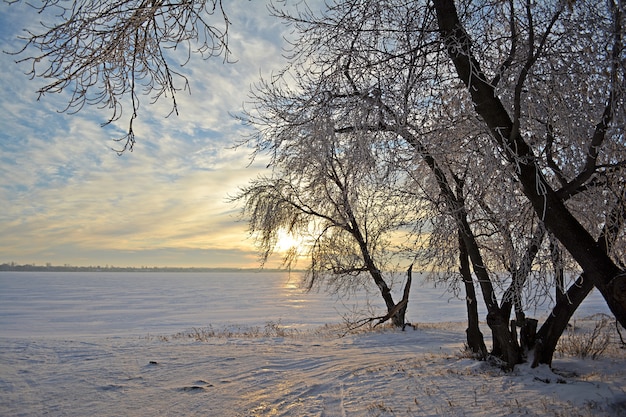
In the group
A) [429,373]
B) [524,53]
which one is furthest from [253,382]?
[524,53]

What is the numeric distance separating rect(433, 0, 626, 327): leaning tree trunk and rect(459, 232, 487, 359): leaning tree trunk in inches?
155

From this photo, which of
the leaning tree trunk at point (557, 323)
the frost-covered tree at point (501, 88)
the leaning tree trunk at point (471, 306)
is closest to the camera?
the frost-covered tree at point (501, 88)

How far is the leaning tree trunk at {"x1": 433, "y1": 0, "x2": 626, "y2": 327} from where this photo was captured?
4285mm

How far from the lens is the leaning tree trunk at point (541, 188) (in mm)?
4285

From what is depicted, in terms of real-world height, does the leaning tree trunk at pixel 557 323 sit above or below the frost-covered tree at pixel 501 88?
below

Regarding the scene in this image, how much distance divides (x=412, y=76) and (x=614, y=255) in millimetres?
4252

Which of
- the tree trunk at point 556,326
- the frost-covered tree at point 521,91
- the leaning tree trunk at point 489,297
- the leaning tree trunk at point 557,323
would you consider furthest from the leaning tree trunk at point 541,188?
the tree trunk at point 556,326

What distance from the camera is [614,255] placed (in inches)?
258

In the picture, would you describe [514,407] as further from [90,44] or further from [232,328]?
[232,328]

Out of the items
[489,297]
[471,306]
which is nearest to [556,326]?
[489,297]

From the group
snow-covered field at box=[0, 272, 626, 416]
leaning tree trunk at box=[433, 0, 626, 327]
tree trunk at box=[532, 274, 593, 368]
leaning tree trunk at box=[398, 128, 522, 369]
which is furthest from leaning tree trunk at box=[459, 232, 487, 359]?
leaning tree trunk at box=[433, 0, 626, 327]

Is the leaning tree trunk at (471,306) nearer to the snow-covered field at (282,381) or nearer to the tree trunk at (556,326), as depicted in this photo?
the snow-covered field at (282,381)

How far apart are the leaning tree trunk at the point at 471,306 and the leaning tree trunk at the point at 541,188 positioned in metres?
3.93

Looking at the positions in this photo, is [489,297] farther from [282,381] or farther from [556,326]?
[282,381]
